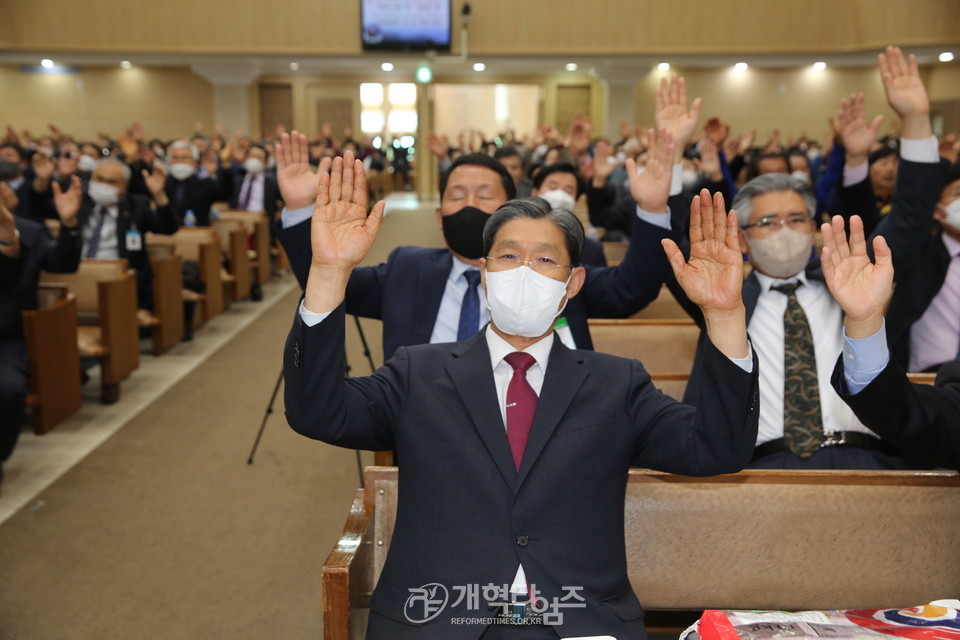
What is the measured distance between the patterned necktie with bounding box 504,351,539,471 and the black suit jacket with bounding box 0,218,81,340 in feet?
10.1

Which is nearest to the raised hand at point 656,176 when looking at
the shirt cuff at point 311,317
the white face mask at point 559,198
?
the shirt cuff at point 311,317

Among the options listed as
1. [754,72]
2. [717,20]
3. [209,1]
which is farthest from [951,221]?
[754,72]

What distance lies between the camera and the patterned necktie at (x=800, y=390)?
2549 millimetres

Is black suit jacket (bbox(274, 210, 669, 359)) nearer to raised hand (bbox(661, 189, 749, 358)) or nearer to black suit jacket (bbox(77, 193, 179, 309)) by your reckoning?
raised hand (bbox(661, 189, 749, 358))

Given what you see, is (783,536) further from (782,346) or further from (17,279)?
(17,279)

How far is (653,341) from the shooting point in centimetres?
351

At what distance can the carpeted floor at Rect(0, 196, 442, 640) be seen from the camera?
9.66 ft

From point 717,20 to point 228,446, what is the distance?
13.0 metres

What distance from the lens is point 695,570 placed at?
2102 millimetres

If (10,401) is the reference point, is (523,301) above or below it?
above

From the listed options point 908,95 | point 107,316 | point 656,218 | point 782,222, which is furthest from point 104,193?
point 908,95

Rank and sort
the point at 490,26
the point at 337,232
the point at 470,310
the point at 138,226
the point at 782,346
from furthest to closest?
the point at 490,26 < the point at 138,226 < the point at 470,310 < the point at 782,346 < the point at 337,232

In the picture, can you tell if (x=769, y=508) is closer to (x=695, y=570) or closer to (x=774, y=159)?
(x=695, y=570)

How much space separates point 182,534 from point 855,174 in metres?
3.10
